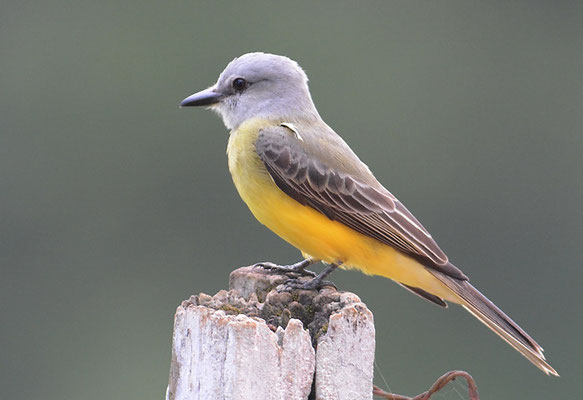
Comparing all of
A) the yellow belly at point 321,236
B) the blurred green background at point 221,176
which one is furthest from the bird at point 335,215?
the blurred green background at point 221,176

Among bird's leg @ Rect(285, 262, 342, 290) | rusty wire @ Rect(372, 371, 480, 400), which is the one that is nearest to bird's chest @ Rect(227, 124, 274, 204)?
bird's leg @ Rect(285, 262, 342, 290)

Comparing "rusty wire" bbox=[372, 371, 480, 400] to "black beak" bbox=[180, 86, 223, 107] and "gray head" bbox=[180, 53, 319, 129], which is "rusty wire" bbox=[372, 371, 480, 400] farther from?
"black beak" bbox=[180, 86, 223, 107]

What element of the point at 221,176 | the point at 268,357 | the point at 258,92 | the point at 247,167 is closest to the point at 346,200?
the point at 247,167

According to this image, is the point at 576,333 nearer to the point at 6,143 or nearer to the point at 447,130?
the point at 447,130

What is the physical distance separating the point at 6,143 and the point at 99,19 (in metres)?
3.83

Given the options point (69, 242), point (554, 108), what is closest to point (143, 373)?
point (69, 242)

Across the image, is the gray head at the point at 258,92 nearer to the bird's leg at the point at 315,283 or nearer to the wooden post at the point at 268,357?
the bird's leg at the point at 315,283

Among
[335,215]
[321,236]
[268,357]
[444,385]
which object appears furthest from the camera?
[335,215]

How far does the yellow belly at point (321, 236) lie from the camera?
6582 millimetres

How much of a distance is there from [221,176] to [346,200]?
1206 cm

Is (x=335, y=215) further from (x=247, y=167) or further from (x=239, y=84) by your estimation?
(x=239, y=84)

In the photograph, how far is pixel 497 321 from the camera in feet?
20.9

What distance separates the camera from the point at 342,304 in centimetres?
484

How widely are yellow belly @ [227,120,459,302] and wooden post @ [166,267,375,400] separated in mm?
1921
